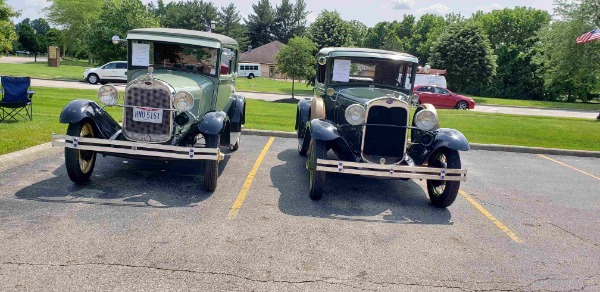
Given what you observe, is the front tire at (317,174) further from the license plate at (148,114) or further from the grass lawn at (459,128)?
the grass lawn at (459,128)

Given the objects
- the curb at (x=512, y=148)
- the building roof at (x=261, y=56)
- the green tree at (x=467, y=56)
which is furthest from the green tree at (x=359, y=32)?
the curb at (x=512, y=148)

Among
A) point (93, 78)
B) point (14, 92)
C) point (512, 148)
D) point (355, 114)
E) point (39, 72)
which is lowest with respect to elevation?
point (39, 72)

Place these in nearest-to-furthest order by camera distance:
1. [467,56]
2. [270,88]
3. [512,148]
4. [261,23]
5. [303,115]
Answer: [303,115] < [512,148] < [270,88] < [467,56] < [261,23]

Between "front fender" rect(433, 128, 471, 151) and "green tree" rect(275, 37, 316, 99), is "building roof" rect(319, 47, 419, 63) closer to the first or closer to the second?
"front fender" rect(433, 128, 471, 151)

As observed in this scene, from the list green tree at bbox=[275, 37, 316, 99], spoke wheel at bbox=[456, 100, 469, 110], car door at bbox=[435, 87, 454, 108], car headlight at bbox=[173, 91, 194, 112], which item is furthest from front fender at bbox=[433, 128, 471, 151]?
spoke wheel at bbox=[456, 100, 469, 110]

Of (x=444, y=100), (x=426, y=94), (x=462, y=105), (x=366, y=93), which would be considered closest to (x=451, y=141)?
(x=366, y=93)

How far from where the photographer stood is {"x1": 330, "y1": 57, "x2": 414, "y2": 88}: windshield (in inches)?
321

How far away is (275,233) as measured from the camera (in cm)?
503

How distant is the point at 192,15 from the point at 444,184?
197 ft

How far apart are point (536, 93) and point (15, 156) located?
4633 cm

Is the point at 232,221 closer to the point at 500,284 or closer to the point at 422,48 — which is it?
the point at 500,284

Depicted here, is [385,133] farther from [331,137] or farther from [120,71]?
[120,71]

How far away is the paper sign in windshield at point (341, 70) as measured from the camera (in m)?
8.16

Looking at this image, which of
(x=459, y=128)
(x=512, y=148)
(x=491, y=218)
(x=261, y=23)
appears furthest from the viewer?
(x=261, y=23)
